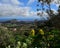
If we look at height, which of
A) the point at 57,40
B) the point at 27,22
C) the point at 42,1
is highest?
the point at 42,1

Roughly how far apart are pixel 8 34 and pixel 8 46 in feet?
3.45

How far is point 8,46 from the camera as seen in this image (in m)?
8.35

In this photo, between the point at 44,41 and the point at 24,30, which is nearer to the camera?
the point at 44,41

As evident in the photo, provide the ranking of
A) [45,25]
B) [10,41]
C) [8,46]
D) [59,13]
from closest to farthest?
[8,46] → [10,41] → [59,13] → [45,25]

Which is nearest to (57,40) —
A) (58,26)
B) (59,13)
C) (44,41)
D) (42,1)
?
(44,41)

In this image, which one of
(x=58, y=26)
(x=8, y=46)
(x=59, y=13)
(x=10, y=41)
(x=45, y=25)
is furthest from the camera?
(x=45, y=25)

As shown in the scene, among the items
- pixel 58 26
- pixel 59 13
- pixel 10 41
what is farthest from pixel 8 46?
pixel 59 13

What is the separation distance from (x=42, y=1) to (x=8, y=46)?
4900 mm

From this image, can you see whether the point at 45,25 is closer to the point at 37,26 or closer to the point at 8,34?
the point at 37,26

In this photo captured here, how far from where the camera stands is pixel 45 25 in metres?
13.1

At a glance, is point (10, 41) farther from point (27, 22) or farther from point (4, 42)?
point (27, 22)

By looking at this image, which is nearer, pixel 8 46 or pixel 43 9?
pixel 8 46

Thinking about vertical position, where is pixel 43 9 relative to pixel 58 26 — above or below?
above

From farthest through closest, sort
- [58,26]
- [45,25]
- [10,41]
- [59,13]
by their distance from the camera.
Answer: [45,25] → [59,13] → [58,26] → [10,41]
